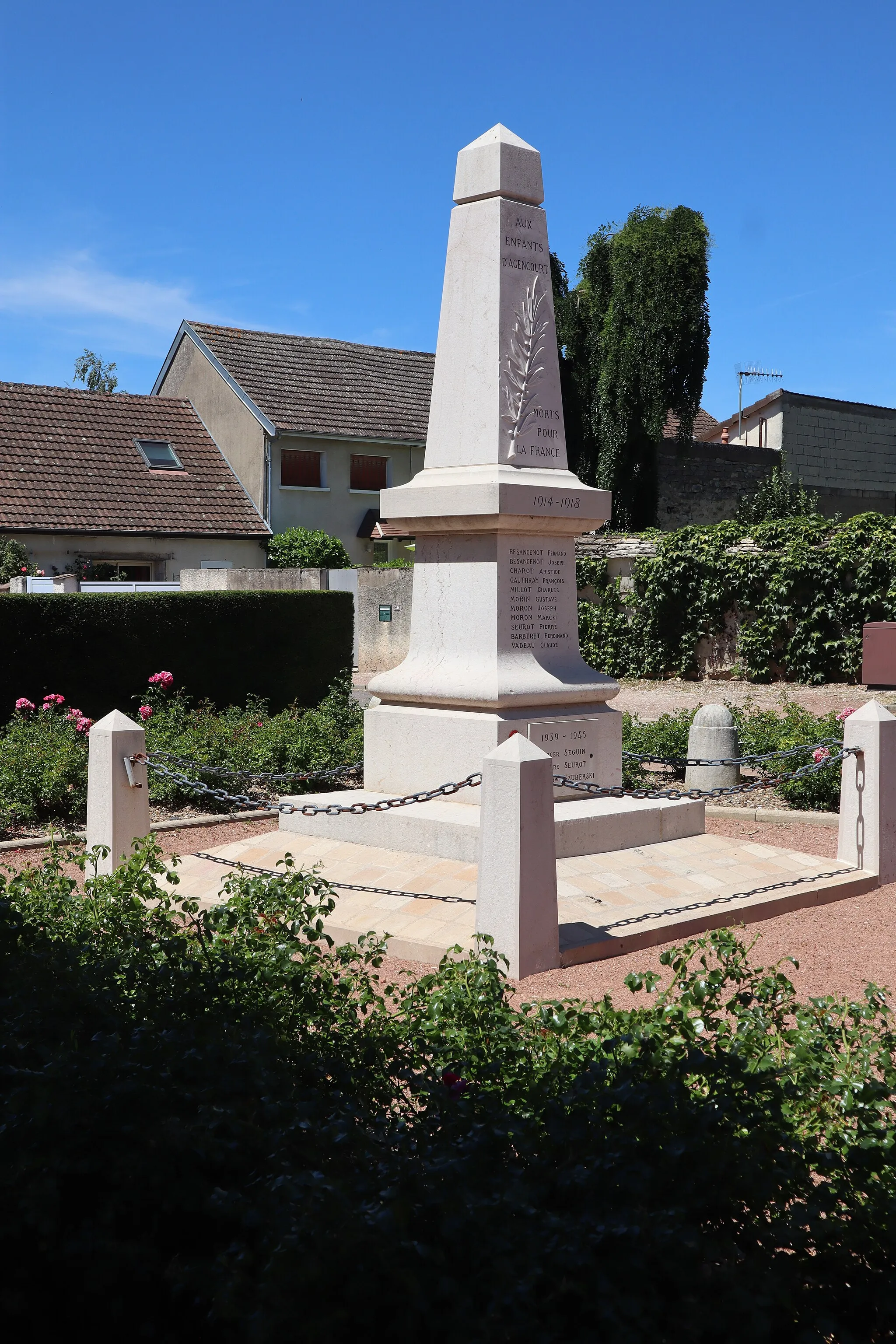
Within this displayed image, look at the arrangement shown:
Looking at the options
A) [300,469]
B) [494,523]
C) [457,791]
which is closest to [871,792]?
[457,791]

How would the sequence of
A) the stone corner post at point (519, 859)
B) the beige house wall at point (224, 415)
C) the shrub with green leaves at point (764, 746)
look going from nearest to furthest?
the stone corner post at point (519, 859), the shrub with green leaves at point (764, 746), the beige house wall at point (224, 415)

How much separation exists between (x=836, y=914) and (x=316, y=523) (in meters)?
22.9

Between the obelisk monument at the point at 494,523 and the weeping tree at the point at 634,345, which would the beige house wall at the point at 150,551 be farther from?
the obelisk monument at the point at 494,523

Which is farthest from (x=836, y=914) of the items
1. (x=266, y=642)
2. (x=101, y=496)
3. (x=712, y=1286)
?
(x=101, y=496)

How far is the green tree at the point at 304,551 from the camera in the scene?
25.5m

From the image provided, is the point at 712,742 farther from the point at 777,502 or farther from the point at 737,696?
the point at 777,502

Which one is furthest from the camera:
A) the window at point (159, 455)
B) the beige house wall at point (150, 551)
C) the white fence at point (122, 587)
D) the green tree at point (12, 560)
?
the window at point (159, 455)

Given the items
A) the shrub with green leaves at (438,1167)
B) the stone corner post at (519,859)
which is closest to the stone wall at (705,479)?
the stone corner post at (519,859)

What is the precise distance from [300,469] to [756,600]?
12423 mm

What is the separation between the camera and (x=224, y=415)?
28.3m

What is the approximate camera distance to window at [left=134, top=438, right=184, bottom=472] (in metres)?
26.2

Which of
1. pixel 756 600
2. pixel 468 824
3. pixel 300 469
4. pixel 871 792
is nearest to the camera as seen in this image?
pixel 468 824

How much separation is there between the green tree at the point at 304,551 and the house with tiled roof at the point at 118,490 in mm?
392

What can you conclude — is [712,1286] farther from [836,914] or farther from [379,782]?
[379,782]
